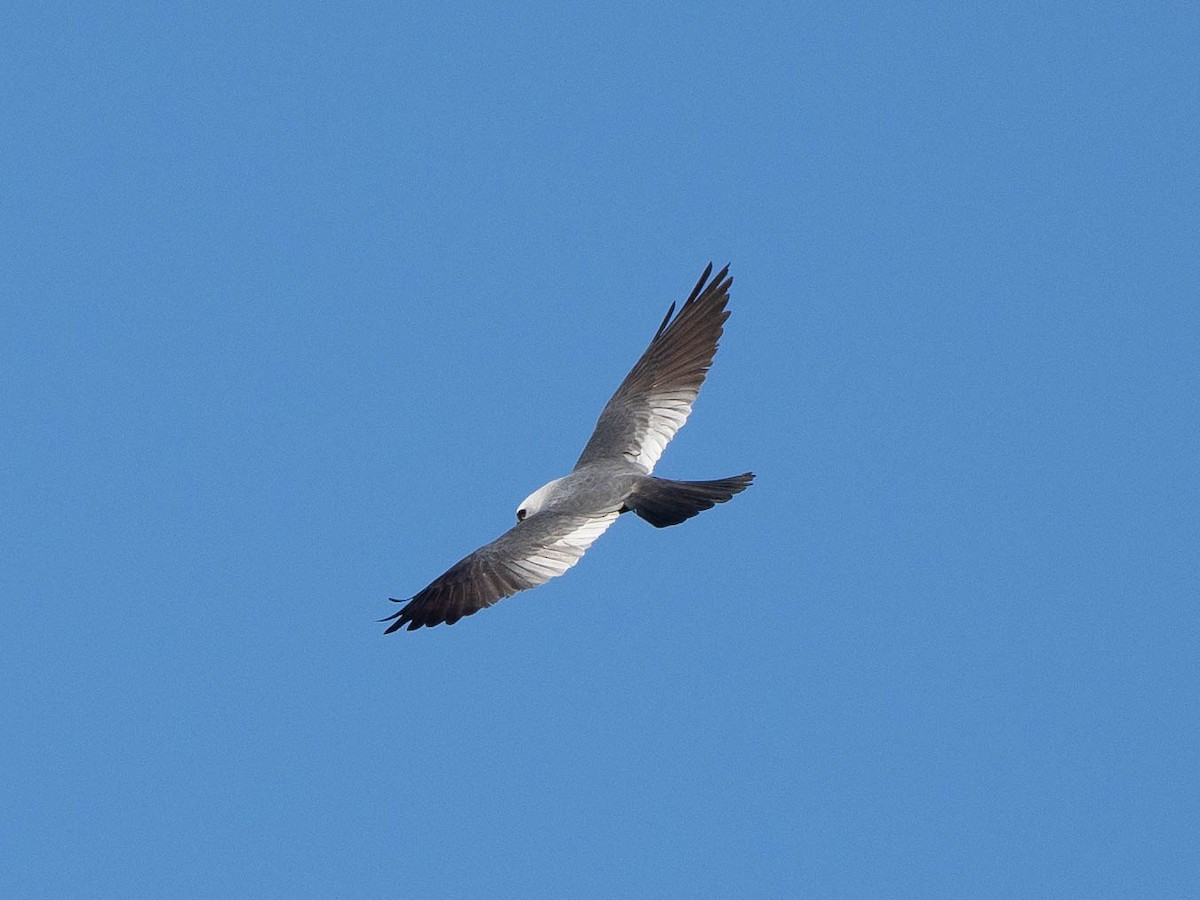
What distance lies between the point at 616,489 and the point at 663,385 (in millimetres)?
2748

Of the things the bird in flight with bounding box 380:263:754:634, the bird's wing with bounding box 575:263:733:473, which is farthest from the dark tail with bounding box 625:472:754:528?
the bird's wing with bounding box 575:263:733:473

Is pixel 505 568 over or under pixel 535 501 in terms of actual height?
under

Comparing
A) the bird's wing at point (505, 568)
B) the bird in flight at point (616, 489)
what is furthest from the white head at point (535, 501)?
the bird's wing at point (505, 568)

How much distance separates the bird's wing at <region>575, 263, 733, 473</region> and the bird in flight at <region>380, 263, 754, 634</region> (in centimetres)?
1

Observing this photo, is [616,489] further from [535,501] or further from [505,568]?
[505,568]

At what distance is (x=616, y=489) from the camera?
46.4ft

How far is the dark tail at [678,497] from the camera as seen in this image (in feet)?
44.0

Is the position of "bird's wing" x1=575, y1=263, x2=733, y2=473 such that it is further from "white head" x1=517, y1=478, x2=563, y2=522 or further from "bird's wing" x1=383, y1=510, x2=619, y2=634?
"bird's wing" x1=383, y1=510, x2=619, y2=634

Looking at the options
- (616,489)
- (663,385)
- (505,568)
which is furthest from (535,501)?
(663,385)

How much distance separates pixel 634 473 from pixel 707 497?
1356 millimetres

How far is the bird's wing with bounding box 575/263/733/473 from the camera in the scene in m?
15.8

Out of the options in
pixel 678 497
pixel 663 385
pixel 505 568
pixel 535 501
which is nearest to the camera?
pixel 505 568

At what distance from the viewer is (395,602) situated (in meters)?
13.0

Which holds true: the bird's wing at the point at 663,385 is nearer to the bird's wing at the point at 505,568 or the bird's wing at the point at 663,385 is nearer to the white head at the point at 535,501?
the white head at the point at 535,501
